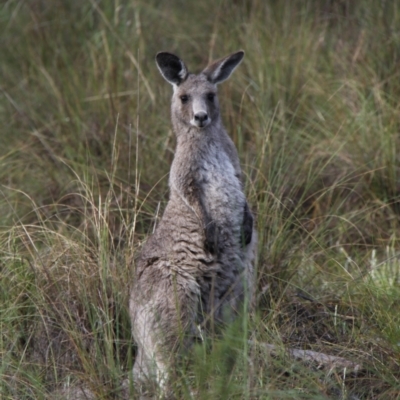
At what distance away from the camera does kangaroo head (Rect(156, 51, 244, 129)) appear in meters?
4.62

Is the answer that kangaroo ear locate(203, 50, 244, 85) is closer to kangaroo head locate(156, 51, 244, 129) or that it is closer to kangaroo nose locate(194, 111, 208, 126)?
kangaroo head locate(156, 51, 244, 129)

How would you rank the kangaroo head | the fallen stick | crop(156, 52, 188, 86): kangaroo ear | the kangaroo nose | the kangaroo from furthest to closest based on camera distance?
crop(156, 52, 188, 86): kangaroo ear
the kangaroo head
the kangaroo nose
the kangaroo
the fallen stick

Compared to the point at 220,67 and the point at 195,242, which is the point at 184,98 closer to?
the point at 220,67

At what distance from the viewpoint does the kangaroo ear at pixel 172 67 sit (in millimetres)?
4762

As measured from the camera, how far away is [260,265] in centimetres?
488

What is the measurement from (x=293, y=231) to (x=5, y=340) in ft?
5.77

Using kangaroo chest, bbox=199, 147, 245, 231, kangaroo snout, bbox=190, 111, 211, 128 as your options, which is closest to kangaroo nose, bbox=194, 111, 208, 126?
kangaroo snout, bbox=190, 111, 211, 128

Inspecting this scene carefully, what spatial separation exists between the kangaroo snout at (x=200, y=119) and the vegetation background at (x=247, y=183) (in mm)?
417

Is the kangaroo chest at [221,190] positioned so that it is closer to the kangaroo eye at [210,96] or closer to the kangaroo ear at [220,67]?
the kangaroo eye at [210,96]

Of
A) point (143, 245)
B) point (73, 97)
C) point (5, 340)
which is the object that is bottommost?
point (5, 340)

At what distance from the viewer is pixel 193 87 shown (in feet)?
15.4

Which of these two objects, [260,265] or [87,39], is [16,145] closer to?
[87,39]

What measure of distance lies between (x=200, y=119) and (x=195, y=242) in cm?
65

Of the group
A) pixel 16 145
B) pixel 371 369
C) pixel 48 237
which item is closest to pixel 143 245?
pixel 48 237
